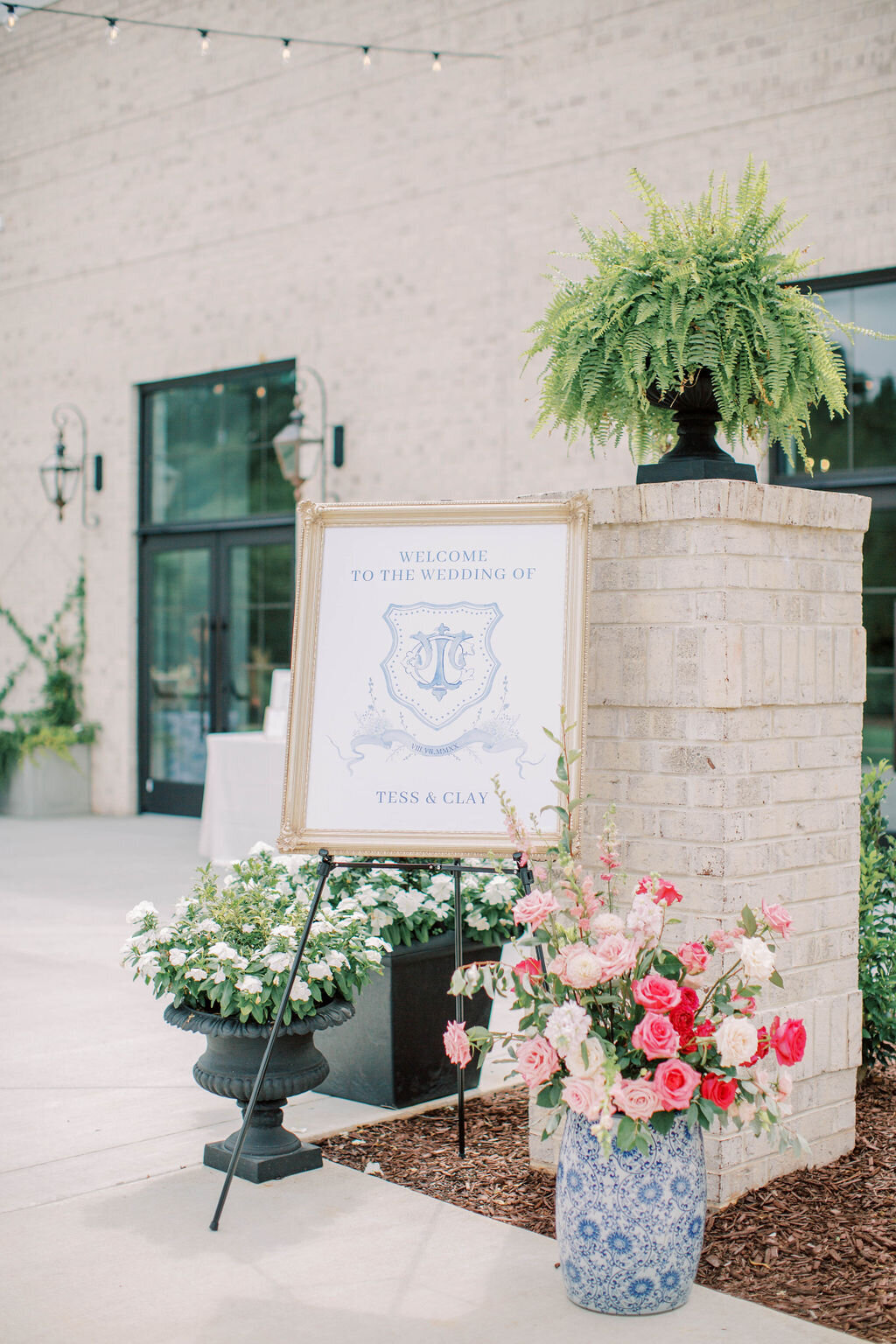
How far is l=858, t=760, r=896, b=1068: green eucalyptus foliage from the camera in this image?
4184 mm

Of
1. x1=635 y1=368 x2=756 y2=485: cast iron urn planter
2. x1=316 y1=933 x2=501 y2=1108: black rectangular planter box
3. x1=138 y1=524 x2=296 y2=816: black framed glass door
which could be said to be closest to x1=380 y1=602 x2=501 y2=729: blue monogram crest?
x1=635 y1=368 x2=756 y2=485: cast iron urn planter

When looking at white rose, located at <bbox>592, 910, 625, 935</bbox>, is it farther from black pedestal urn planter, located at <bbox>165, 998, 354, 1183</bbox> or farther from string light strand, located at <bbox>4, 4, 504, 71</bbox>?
string light strand, located at <bbox>4, 4, 504, 71</bbox>

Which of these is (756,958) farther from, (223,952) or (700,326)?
(700,326)

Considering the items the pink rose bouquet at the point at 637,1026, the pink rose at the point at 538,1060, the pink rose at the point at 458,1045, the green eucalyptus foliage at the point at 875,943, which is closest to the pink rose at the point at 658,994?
the pink rose bouquet at the point at 637,1026

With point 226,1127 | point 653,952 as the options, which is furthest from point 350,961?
point 653,952

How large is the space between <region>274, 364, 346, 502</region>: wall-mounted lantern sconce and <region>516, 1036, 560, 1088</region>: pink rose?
796 cm

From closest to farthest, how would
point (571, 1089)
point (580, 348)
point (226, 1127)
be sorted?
point (571, 1089)
point (580, 348)
point (226, 1127)

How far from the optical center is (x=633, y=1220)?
287cm

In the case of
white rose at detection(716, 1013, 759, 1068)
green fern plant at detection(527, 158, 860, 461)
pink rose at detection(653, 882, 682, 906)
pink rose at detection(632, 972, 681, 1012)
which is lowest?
white rose at detection(716, 1013, 759, 1068)

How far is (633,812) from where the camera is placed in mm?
3574

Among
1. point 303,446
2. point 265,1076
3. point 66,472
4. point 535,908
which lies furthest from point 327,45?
point 535,908

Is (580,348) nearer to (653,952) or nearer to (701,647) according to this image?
(701,647)

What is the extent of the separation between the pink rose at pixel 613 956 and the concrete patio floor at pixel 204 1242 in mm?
706

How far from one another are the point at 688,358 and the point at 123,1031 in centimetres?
316
